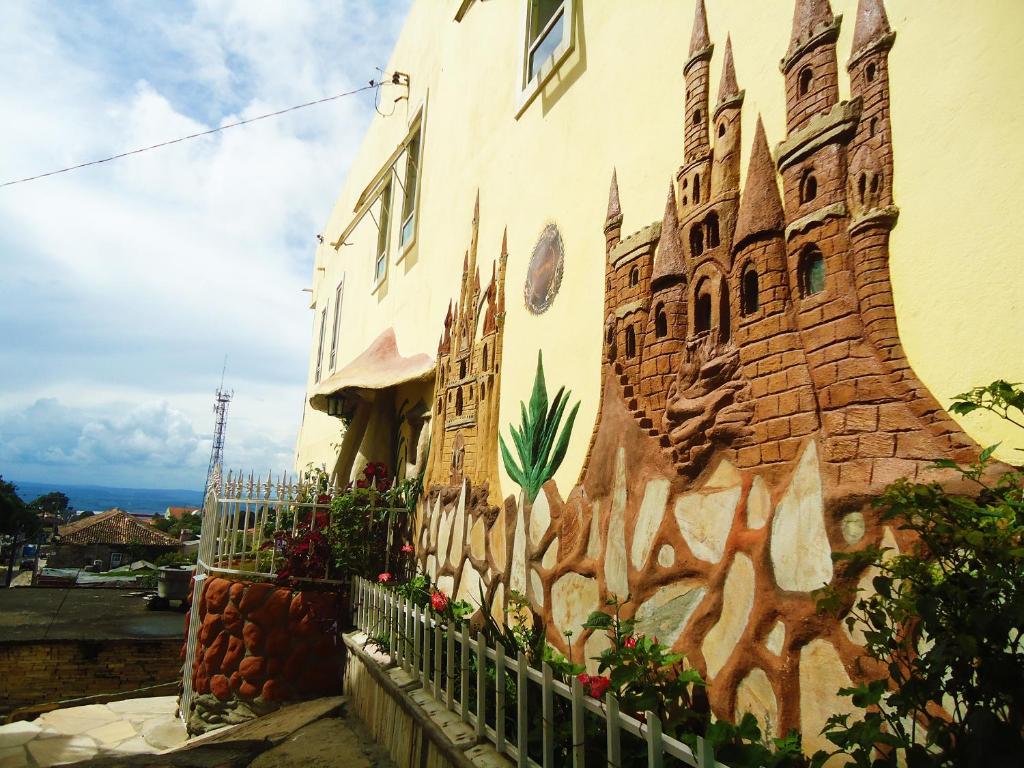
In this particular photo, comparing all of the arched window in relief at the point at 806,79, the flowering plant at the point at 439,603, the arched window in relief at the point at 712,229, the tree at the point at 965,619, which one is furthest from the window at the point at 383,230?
the tree at the point at 965,619

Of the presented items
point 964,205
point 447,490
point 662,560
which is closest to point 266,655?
point 447,490

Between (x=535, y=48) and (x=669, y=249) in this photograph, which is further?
(x=535, y=48)

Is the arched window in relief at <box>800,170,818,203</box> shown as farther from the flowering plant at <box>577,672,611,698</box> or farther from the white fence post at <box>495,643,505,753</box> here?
the white fence post at <box>495,643,505,753</box>

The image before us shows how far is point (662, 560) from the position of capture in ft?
9.97

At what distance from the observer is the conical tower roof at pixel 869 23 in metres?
2.35

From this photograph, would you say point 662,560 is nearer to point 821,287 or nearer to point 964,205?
point 821,287

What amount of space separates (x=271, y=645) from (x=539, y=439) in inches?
135

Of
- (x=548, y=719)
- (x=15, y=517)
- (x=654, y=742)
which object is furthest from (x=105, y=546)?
(x=654, y=742)

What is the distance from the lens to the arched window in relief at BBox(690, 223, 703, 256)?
3.08m

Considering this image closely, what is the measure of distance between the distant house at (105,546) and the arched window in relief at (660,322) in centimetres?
4613

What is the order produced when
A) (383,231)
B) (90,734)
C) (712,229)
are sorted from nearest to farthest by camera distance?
(712,229) → (90,734) → (383,231)

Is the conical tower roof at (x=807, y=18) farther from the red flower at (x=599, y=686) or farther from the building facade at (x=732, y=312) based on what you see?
the red flower at (x=599, y=686)

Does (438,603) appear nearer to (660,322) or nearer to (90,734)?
(660,322)

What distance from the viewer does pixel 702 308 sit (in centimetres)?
303
